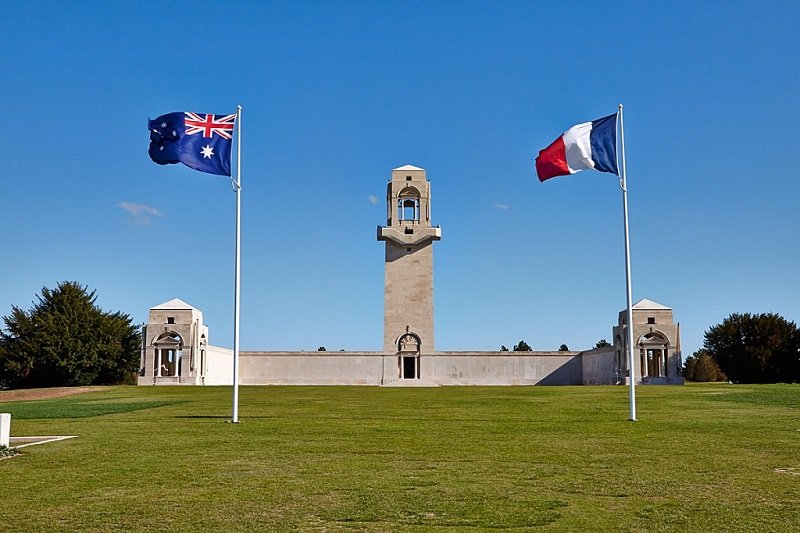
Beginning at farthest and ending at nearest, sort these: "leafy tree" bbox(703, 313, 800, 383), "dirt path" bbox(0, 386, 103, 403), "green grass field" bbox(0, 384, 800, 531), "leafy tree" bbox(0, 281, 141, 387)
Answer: "leafy tree" bbox(703, 313, 800, 383)
"leafy tree" bbox(0, 281, 141, 387)
"dirt path" bbox(0, 386, 103, 403)
"green grass field" bbox(0, 384, 800, 531)

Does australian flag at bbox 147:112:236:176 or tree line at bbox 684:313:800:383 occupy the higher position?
australian flag at bbox 147:112:236:176

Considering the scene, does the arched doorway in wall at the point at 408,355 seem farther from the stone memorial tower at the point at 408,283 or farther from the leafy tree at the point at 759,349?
the leafy tree at the point at 759,349

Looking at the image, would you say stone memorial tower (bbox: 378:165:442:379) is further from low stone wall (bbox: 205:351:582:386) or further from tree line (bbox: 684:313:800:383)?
tree line (bbox: 684:313:800:383)

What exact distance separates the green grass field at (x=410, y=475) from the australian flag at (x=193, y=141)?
267 inches

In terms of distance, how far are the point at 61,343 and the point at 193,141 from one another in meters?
43.8

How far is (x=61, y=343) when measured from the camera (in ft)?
196

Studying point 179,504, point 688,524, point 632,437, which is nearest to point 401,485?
point 179,504

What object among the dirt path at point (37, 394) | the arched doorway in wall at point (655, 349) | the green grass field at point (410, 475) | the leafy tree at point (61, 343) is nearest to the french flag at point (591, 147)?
the green grass field at point (410, 475)

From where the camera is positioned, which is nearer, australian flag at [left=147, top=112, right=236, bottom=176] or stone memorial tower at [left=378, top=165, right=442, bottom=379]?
australian flag at [left=147, top=112, right=236, bottom=176]

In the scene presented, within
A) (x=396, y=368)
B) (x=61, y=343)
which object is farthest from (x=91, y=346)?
(x=396, y=368)

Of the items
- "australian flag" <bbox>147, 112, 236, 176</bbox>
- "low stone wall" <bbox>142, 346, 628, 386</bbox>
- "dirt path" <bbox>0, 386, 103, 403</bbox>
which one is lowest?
"dirt path" <bbox>0, 386, 103, 403</bbox>

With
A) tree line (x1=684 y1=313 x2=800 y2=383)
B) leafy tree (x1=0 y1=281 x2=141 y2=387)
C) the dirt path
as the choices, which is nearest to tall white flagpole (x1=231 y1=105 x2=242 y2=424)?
the dirt path

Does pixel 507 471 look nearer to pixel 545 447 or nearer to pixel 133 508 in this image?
pixel 545 447

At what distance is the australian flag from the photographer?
2127 centimetres
